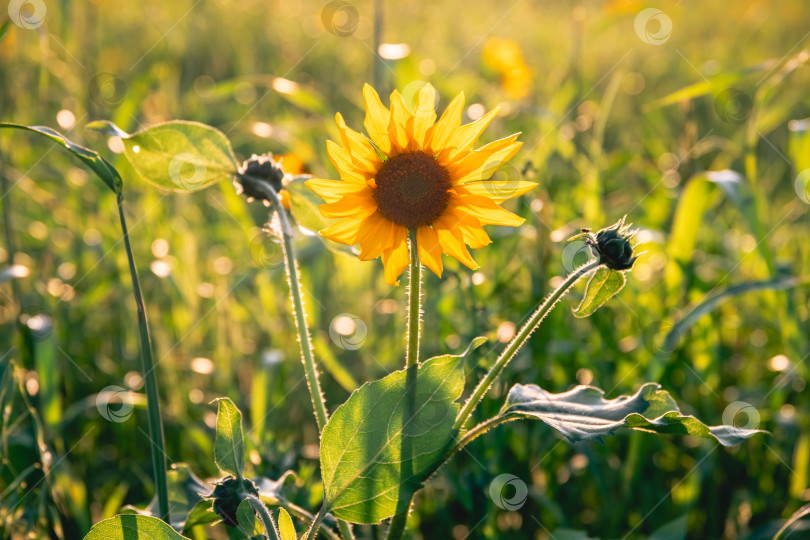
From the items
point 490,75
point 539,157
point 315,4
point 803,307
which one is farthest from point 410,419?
point 315,4

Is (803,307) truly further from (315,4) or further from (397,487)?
(315,4)

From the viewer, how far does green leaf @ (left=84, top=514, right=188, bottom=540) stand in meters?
A: 0.91

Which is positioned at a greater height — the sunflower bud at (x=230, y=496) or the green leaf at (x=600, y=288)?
the green leaf at (x=600, y=288)

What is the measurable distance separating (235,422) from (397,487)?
0.25m

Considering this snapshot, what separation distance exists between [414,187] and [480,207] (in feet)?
0.36

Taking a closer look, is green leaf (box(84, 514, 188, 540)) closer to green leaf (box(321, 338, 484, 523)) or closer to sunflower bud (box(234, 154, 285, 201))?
green leaf (box(321, 338, 484, 523))

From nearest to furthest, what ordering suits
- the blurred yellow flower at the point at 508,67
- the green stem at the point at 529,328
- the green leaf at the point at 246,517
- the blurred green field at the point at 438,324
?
the green leaf at the point at 246,517
the green stem at the point at 529,328
the blurred green field at the point at 438,324
the blurred yellow flower at the point at 508,67

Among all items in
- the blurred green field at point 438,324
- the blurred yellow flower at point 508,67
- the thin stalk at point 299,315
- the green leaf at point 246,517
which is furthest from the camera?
the blurred yellow flower at point 508,67

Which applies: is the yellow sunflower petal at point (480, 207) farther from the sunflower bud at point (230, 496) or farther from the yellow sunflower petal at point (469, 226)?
the sunflower bud at point (230, 496)

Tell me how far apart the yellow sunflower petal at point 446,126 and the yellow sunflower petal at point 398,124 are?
0.04 metres

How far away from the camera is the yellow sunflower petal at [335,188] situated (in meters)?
1.04

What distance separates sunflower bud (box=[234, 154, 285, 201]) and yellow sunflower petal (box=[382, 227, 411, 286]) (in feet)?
0.83

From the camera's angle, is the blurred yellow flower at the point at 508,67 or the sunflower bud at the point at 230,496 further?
the blurred yellow flower at the point at 508,67

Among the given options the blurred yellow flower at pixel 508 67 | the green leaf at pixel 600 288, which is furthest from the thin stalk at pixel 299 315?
the blurred yellow flower at pixel 508 67
